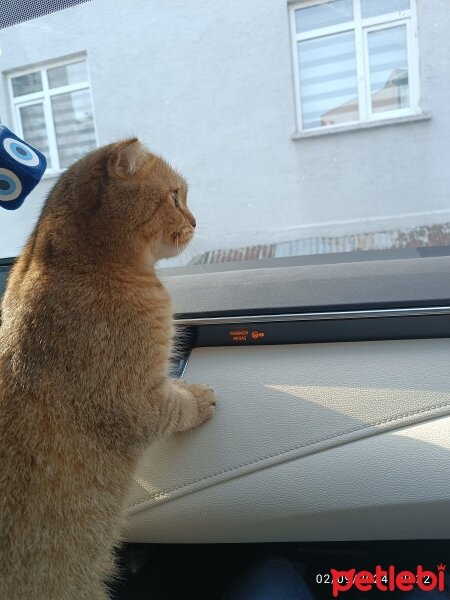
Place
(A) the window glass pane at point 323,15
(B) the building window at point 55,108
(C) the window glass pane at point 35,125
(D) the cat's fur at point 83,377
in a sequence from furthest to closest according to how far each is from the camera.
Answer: (A) the window glass pane at point 323,15 → (C) the window glass pane at point 35,125 → (B) the building window at point 55,108 → (D) the cat's fur at point 83,377

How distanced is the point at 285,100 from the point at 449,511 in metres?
2.69

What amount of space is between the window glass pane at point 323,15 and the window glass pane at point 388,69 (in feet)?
1.15

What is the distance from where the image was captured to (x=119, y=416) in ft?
3.12

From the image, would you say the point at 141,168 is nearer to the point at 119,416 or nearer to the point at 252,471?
the point at 119,416

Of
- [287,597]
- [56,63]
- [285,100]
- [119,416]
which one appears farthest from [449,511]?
[285,100]

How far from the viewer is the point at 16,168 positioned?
0.98 metres

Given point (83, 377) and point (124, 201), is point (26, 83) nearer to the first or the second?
point (124, 201)

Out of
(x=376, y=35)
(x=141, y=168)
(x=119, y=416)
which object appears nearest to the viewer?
(x=119, y=416)

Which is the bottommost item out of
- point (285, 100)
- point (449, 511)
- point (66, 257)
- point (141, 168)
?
point (449, 511)

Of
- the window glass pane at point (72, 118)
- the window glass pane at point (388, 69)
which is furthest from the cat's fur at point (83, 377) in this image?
the window glass pane at point (388, 69)

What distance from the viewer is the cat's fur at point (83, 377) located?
34.3 inches

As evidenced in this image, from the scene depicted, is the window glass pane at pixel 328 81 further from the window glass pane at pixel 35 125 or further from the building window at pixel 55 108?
the window glass pane at pixel 35 125

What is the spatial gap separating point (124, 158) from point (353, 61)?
2709mm
